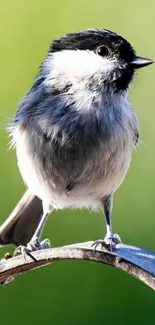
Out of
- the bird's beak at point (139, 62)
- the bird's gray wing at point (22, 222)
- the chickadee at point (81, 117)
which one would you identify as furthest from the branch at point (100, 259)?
the bird's gray wing at point (22, 222)

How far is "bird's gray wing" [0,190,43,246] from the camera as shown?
2473 mm

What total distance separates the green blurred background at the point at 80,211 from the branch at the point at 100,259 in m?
0.73

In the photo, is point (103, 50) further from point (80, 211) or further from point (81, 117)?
point (80, 211)

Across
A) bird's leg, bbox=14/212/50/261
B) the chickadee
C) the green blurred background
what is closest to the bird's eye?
the chickadee

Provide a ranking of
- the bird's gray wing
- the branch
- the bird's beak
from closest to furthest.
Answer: the branch → the bird's beak → the bird's gray wing

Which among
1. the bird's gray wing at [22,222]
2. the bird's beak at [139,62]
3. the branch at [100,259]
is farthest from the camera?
the bird's gray wing at [22,222]

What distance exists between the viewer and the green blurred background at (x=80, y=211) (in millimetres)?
2494

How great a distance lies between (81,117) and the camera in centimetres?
219

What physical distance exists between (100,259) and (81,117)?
613 millimetres

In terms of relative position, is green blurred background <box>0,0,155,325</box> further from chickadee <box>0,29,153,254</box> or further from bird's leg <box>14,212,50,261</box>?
chickadee <box>0,29,153,254</box>

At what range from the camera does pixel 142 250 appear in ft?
5.51

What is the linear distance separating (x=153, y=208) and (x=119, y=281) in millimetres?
239

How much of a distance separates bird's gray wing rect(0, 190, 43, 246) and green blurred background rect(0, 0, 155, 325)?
0.16ft

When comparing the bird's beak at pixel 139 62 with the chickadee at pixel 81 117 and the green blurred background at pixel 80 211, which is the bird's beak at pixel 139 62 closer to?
the chickadee at pixel 81 117
